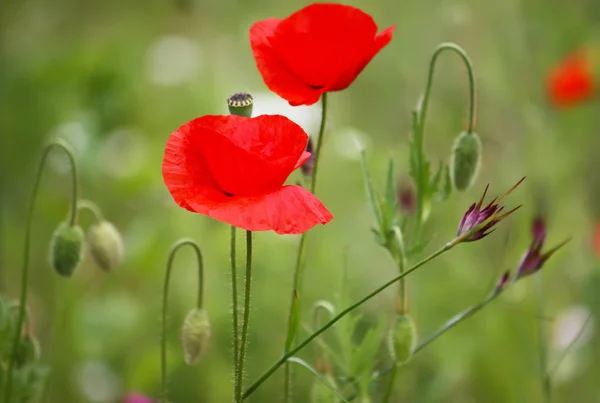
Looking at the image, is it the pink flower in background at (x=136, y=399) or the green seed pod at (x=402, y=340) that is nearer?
the green seed pod at (x=402, y=340)

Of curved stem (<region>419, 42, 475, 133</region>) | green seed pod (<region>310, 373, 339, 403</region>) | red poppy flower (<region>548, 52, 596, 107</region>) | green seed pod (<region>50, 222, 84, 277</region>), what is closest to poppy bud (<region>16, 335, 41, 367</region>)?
green seed pod (<region>50, 222, 84, 277</region>)

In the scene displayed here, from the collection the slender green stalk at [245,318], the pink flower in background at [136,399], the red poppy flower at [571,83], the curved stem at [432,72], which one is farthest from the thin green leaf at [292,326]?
the red poppy flower at [571,83]

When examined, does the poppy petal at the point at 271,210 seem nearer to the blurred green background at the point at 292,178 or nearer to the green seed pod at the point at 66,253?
the green seed pod at the point at 66,253

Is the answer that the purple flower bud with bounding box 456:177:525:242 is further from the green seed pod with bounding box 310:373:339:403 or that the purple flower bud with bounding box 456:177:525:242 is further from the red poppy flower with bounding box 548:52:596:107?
the red poppy flower with bounding box 548:52:596:107

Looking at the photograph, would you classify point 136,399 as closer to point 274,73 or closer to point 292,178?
point 274,73

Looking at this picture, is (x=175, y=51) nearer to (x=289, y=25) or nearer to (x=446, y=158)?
(x=446, y=158)

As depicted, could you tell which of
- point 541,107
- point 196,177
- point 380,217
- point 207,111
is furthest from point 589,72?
point 196,177

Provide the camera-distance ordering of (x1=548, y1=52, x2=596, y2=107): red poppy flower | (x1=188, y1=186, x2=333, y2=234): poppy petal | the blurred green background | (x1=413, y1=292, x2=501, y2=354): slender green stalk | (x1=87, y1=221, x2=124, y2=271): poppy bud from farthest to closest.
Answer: (x1=548, y1=52, x2=596, y2=107): red poppy flower → the blurred green background → (x1=87, y1=221, x2=124, y2=271): poppy bud → (x1=413, y1=292, x2=501, y2=354): slender green stalk → (x1=188, y1=186, x2=333, y2=234): poppy petal
